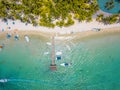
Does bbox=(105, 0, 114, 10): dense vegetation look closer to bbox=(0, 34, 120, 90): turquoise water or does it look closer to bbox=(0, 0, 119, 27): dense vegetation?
bbox=(0, 0, 119, 27): dense vegetation

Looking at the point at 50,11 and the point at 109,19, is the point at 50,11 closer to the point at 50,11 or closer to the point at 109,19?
the point at 50,11

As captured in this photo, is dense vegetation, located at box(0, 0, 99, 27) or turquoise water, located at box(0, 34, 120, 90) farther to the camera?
dense vegetation, located at box(0, 0, 99, 27)

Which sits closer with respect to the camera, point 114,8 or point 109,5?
point 109,5

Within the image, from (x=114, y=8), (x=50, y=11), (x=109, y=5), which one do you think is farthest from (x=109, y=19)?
(x=50, y=11)

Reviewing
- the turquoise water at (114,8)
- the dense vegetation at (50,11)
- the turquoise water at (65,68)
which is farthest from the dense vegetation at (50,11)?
the turquoise water at (65,68)

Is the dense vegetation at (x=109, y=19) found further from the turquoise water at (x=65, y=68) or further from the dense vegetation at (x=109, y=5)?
the turquoise water at (x=65, y=68)

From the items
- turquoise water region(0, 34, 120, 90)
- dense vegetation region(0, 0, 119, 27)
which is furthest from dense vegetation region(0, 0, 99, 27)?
turquoise water region(0, 34, 120, 90)

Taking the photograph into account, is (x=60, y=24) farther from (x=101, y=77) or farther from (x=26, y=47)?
(x=101, y=77)
